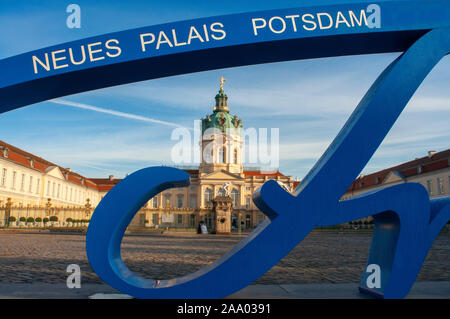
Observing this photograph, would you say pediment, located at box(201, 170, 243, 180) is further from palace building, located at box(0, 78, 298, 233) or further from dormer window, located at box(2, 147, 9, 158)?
dormer window, located at box(2, 147, 9, 158)

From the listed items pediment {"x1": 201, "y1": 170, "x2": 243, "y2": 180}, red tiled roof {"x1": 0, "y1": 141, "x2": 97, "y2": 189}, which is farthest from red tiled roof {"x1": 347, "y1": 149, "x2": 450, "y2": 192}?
red tiled roof {"x1": 0, "y1": 141, "x2": 97, "y2": 189}

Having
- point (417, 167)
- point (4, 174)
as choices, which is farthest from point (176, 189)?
point (417, 167)

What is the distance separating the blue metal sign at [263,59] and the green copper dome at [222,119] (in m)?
72.2

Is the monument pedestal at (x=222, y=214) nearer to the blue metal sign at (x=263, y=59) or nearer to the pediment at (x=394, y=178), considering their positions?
the blue metal sign at (x=263, y=59)

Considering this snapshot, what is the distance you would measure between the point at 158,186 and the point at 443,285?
4815mm

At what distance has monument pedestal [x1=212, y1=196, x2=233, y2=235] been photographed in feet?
105

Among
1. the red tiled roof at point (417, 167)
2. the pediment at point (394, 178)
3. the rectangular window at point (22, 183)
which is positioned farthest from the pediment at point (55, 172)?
the red tiled roof at point (417, 167)

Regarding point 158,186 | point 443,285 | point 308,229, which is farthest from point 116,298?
point 443,285

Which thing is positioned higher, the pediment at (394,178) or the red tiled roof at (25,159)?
the red tiled roof at (25,159)

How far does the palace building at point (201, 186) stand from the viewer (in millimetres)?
42938

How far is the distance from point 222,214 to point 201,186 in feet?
141

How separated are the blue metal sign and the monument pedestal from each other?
89.9ft

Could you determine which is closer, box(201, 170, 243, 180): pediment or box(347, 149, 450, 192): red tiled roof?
box(347, 149, 450, 192): red tiled roof
